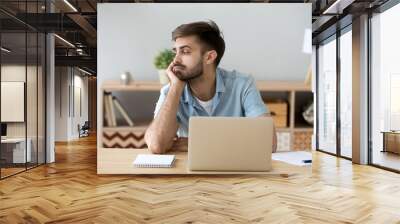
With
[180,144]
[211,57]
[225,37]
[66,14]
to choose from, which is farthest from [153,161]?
[66,14]

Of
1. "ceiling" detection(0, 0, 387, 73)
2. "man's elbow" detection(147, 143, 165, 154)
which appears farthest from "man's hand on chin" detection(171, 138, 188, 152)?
"ceiling" detection(0, 0, 387, 73)

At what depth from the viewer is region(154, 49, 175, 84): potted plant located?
386 centimetres

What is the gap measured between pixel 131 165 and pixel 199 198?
749 millimetres

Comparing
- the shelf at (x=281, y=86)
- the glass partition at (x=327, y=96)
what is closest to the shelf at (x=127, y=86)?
the shelf at (x=281, y=86)

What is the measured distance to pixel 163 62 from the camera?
3879 millimetres

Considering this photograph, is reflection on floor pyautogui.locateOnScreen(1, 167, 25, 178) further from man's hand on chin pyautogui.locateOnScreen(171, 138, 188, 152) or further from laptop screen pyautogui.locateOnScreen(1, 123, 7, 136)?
man's hand on chin pyautogui.locateOnScreen(171, 138, 188, 152)

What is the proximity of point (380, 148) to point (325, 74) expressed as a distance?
9.73 feet

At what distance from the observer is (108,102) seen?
398 cm

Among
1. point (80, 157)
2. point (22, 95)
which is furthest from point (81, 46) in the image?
point (22, 95)

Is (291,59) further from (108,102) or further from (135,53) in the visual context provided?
(108,102)

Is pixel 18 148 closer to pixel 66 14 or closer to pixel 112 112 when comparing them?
pixel 66 14

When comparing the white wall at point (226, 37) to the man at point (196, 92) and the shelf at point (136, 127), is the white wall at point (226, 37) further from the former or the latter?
the shelf at point (136, 127)

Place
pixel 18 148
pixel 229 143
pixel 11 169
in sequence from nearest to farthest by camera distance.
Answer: pixel 229 143 → pixel 11 169 → pixel 18 148

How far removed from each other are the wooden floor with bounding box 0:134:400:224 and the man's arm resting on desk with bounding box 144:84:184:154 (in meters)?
0.56
